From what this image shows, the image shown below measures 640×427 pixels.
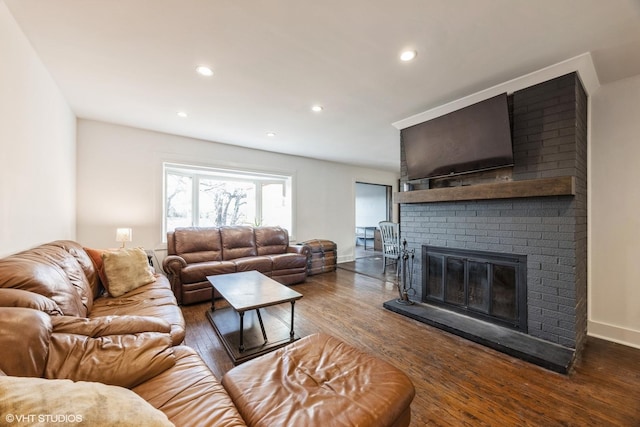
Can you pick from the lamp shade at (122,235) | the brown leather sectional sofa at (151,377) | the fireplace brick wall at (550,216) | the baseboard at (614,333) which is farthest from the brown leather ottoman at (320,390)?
the lamp shade at (122,235)

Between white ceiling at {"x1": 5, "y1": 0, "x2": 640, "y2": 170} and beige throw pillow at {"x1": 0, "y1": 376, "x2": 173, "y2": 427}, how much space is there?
1929 mm

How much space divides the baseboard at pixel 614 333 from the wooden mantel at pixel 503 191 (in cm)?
148

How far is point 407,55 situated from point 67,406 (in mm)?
2584

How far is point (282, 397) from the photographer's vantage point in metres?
1.10

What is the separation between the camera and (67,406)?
0.62m

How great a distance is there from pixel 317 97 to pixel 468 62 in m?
1.43

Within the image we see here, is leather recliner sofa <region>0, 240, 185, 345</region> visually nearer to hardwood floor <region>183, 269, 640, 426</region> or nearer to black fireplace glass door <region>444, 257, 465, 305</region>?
hardwood floor <region>183, 269, 640, 426</region>

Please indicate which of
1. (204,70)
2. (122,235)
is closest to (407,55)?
(204,70)

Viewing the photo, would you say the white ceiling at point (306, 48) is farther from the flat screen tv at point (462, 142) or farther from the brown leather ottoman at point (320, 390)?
the brown leather ottoman at point (320, 390)

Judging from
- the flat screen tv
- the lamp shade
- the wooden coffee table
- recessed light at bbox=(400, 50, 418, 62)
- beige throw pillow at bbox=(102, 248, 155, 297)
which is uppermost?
recessed light at bbox=(400, 50, 418, 62)

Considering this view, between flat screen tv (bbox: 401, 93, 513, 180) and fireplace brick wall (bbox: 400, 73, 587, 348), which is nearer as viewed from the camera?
fireplace brick wall (bbox: 400, 73, 587, 348)

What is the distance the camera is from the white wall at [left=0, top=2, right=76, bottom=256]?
1635 millimetres

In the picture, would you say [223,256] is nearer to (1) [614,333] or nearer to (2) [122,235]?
(2) [122,235]

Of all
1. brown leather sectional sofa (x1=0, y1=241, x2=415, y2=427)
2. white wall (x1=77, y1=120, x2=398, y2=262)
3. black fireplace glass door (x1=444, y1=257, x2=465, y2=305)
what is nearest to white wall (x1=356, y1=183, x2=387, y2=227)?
white wall (x1=77, y1=120, x2=398, y2=262)
